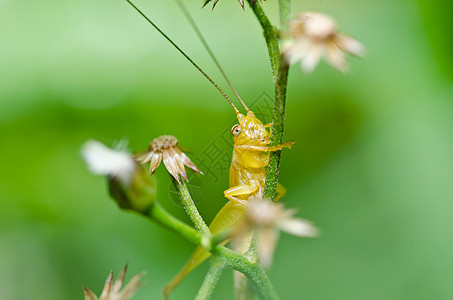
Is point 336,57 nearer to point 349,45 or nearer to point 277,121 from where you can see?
point 349,45

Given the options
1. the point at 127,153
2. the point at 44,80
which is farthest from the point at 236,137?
the point at 44,80

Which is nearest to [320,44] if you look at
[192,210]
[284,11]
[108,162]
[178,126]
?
[284,11]

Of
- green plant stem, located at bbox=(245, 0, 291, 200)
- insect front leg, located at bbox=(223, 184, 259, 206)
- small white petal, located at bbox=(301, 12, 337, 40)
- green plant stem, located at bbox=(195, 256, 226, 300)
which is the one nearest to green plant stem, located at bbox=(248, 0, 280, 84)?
green plant stem, located at bbox=(245, 0, 291, 200)

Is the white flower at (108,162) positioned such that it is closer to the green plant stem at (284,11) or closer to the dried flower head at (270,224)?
the dried flower head at (270,224)

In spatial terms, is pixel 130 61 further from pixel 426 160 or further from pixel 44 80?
pixel 426 160

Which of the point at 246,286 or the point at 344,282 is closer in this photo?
the point at 246,286
